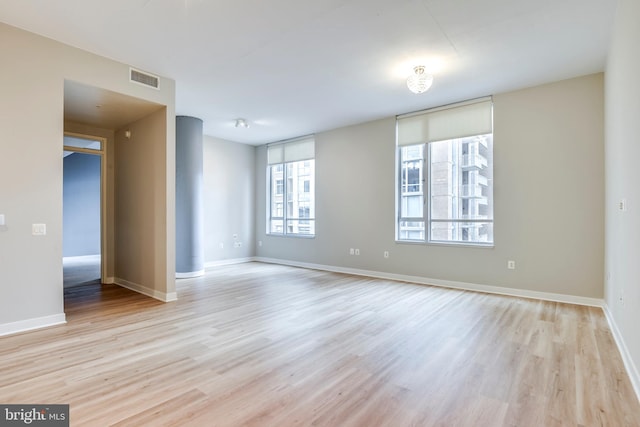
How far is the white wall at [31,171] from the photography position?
3.09 metres

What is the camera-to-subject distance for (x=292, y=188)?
25.6 feet

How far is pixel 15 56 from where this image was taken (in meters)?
3.14

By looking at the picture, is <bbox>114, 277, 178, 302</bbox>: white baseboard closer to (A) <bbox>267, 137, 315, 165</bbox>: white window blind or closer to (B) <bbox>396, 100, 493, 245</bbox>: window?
(B) <bbox>396, 100, 493, 245</bbox>: window

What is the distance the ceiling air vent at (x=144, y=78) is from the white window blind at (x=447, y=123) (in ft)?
13.2

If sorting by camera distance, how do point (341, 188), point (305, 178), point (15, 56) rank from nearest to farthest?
point (15, 56), point (341, 188), point (305, 178)

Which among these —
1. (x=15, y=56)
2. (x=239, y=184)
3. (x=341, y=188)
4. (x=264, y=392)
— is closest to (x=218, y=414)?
(x=264, y=392)

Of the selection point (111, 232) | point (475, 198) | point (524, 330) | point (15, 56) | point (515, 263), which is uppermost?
point (15, 56)

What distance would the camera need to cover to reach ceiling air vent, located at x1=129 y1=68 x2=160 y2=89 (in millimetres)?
3980

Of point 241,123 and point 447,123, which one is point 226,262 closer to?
point 241,123

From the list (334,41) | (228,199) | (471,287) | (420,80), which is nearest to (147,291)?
(228,199)

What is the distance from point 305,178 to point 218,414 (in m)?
6.05

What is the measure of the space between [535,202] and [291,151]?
5097 mm

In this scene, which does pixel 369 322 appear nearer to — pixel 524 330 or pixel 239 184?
pixel 524 330

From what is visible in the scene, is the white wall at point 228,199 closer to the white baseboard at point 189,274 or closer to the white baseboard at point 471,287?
the white baseboard at point 189,274
